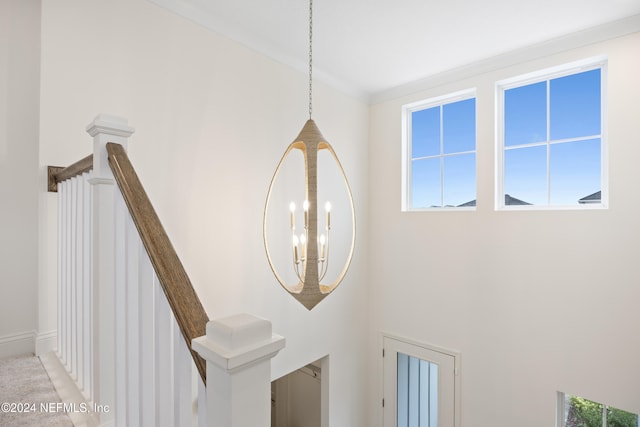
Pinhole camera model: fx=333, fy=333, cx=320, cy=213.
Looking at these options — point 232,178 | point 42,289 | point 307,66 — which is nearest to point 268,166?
point 232,178

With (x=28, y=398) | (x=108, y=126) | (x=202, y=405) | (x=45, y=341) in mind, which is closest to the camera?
(x=202, y=405)

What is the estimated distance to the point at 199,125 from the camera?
2.29 m

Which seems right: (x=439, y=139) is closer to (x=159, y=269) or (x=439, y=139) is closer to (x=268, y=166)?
(x=268, y=166)

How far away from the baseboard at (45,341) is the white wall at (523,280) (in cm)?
284

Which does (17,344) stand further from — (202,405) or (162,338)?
(202,405)

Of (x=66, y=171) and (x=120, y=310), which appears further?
(x=66, y=171)

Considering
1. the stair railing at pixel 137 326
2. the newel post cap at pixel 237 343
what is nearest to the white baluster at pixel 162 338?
the stair railing at pixel 137 326

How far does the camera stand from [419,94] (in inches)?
134

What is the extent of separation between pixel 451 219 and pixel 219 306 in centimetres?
220

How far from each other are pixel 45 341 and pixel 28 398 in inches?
19.9

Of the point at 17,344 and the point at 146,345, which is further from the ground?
the point at 146,345

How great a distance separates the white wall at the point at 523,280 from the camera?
236cm

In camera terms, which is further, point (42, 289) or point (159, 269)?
point (42, 289)

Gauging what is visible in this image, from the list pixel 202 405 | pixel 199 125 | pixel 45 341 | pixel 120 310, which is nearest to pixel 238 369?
pixel 202 405
